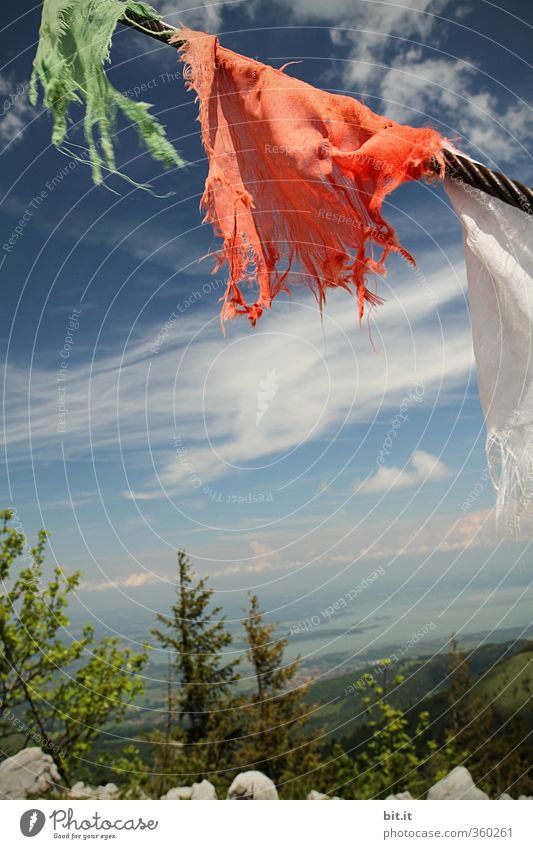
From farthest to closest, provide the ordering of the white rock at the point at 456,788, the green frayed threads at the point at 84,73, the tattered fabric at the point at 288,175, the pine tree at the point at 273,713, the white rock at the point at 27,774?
the pine tree at the point at 273,713
the white rock at the point at 27,774
the white rock at the point at 456,788
the green frayed threads at the point at 84,73
the tattered fabric at the point at 288,175

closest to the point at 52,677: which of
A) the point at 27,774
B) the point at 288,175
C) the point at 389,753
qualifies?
Answer: the point at 27,774

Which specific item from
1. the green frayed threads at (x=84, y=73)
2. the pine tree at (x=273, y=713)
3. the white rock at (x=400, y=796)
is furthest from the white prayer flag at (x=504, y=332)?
the pine tree at (x=273, y=713)

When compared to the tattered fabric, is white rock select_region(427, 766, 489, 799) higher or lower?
lower

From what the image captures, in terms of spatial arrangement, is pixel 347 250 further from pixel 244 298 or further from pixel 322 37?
pixel 322 37

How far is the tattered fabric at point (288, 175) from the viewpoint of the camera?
168 centimetres

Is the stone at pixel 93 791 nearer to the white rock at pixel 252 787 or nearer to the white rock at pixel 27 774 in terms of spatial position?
the white rock at pixel 27 774

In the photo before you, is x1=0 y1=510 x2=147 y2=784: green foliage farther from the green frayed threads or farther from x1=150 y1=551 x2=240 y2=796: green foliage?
the green frayed threads

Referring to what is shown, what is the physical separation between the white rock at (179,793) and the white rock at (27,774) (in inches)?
20.2

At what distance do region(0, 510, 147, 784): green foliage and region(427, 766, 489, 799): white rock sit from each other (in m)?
1.46

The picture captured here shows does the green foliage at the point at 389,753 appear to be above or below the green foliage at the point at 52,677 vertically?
below

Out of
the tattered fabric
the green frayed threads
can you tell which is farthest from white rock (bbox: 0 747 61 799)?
the green frayed threads

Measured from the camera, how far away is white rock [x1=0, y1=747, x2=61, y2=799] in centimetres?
300

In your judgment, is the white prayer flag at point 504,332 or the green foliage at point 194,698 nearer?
the white prayer flag at point 504,332
